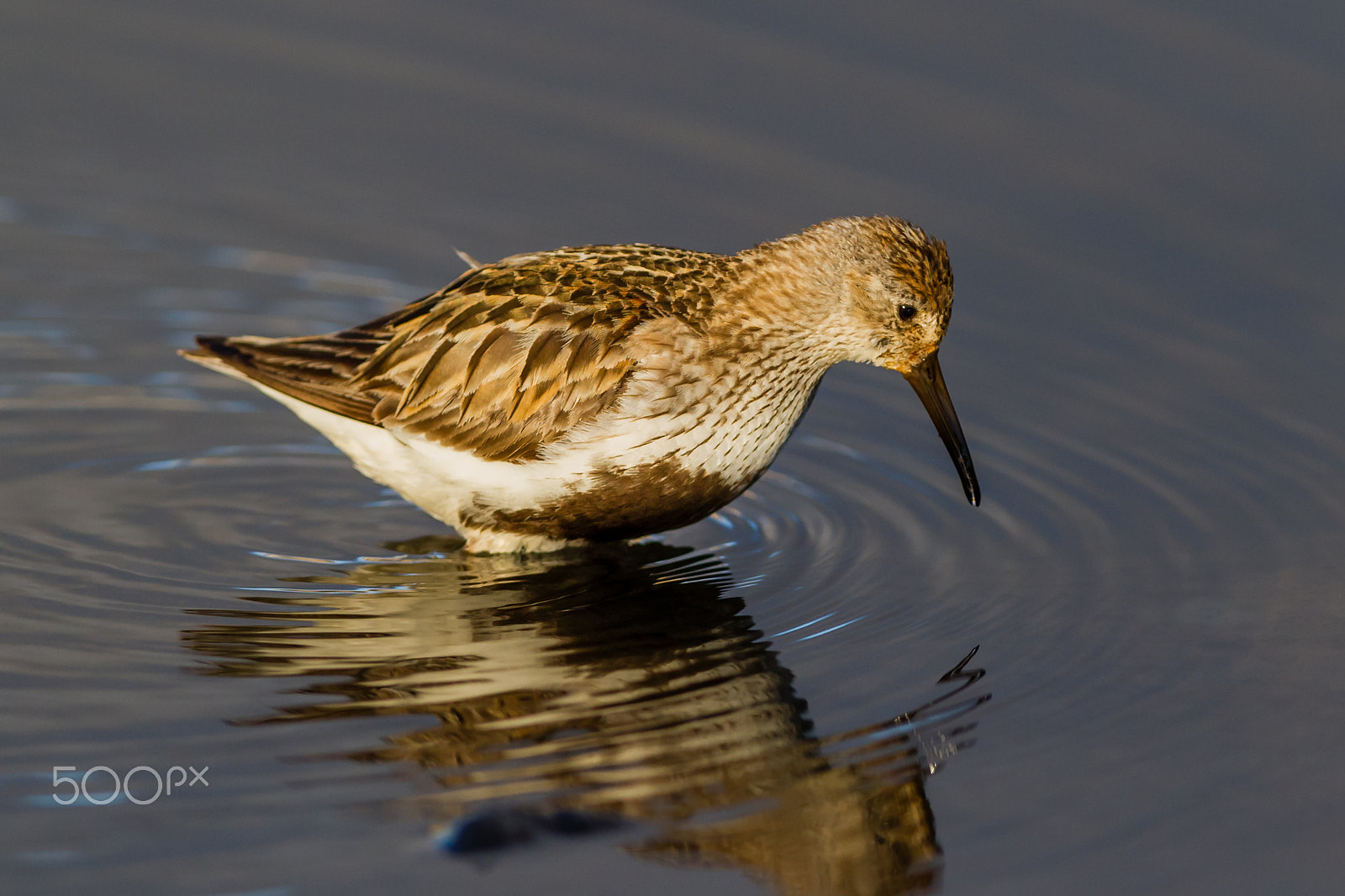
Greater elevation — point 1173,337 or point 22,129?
point 22,129

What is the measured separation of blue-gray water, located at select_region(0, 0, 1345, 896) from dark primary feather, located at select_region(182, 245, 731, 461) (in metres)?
0.76

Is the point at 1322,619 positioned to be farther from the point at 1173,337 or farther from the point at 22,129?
the point at 22,129

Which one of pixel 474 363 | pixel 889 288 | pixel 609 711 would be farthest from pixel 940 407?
pixel 609 711

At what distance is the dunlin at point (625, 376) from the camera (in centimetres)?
820

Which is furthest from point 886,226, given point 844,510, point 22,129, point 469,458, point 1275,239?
point 22,129

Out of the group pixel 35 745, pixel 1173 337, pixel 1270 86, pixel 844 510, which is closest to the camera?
pixel 35 745

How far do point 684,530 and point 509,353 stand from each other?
148cm

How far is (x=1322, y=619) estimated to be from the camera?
811cm

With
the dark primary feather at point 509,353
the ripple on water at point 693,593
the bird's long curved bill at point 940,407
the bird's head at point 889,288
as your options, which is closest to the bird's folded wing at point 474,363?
the dark primary feather at point 509,353

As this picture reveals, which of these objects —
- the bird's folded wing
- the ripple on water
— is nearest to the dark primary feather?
the bird's folded wing

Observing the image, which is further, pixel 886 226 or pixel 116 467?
pixel 116 467

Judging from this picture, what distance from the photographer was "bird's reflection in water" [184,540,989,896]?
640 centimetres

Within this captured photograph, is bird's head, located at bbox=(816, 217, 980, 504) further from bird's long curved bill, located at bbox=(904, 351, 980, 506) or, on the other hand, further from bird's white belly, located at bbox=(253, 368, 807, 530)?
bird's white belly, located at bbox=(253, 368, 807, 530)

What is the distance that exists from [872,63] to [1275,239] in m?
3.19
